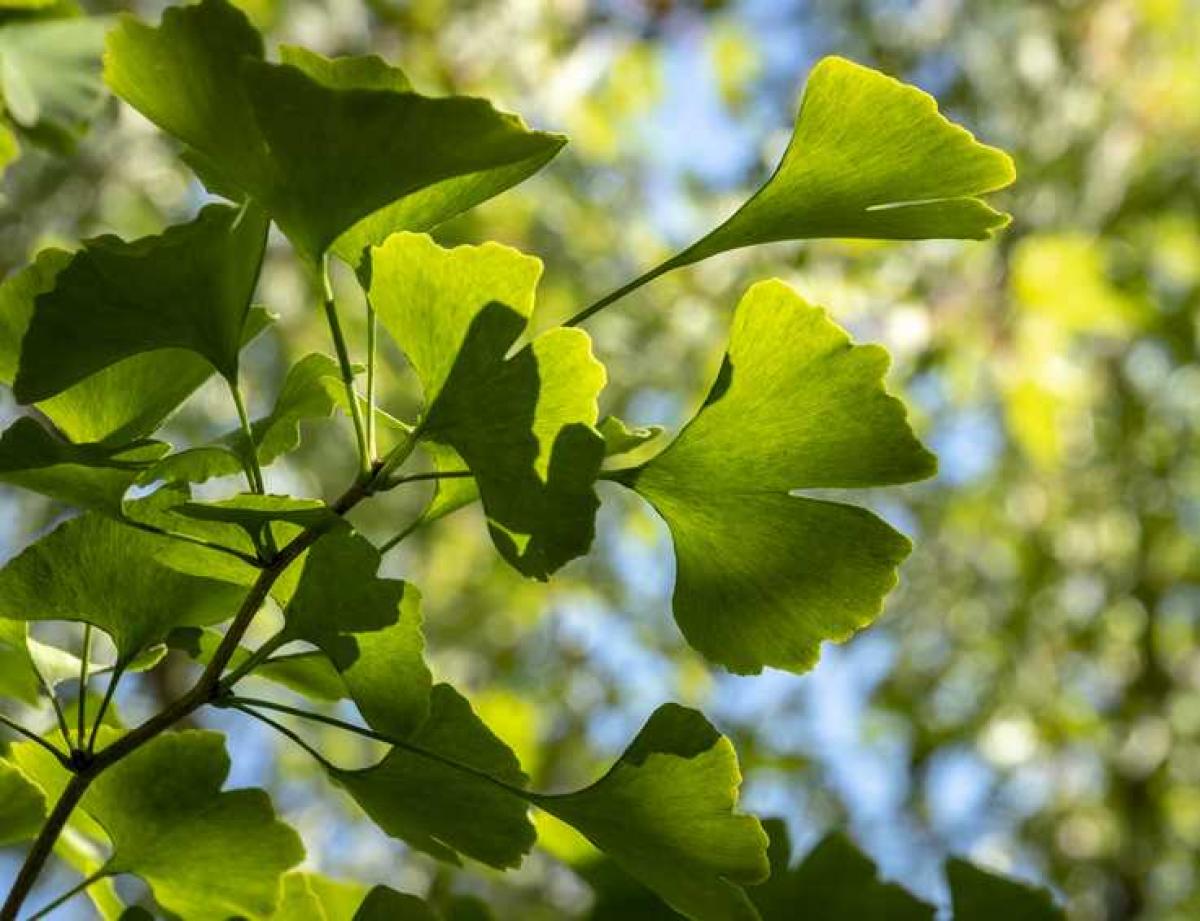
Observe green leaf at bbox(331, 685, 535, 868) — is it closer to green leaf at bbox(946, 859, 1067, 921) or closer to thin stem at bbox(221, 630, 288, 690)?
thin stem at bbox(221, 630, 288, 690)

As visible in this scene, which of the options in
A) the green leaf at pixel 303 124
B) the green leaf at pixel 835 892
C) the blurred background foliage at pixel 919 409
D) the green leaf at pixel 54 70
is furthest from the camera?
the blurred background foliage at pixel 919 409

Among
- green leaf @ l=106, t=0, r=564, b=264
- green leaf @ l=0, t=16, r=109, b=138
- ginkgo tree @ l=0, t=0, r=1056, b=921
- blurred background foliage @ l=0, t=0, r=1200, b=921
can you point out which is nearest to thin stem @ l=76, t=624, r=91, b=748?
ginkgo tree @ l=0, t=0, r=1056, b=921

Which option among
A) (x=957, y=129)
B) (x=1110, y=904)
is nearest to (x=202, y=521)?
(x=957, y=129)

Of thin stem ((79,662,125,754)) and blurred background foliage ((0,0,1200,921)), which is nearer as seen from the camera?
thin stem ((79,662,125,754))

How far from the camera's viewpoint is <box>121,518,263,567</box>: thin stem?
1.03ft

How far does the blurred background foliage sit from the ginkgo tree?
124cm

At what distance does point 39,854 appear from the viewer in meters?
0.31

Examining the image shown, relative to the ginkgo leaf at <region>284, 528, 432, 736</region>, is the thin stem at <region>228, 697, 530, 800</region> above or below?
below

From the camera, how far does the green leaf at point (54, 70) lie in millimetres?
523

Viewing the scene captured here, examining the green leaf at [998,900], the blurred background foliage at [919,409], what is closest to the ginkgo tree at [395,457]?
the green leaf at [998,900]

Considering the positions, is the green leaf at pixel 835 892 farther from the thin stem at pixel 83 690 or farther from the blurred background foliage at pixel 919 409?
the blurred background foliage at pixel 919 409

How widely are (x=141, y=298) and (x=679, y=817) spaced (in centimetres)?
15

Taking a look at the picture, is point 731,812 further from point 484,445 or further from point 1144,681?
point 1144,681

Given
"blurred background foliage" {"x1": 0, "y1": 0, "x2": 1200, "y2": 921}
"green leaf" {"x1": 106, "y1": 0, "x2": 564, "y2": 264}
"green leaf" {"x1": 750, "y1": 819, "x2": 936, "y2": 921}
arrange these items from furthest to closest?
"blurred background foliage" {"x1": 0, "y1": 0, "x2": 1200, "y2": 921}
"green leaf" {"x1": 750, "y1": 819, "x2": 936, "y2": 921}
"green leaf" {"x1": 106, "y1": 0, "x2": 564, "y2": 264}
